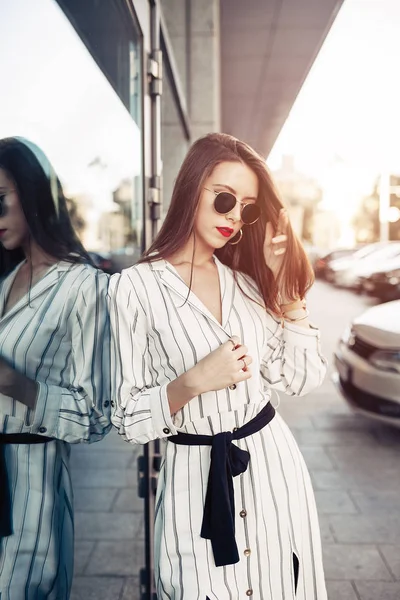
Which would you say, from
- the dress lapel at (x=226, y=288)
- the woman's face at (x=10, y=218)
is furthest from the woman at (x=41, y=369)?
the dress lapel at (x=226, y=288)

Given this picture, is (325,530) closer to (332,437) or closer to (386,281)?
(332,437)

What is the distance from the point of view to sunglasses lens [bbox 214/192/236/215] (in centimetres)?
143

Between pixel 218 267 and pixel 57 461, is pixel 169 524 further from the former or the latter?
pixel 218 267

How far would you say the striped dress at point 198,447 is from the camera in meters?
1.39

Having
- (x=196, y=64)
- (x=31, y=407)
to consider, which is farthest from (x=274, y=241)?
(x=196, y=64)

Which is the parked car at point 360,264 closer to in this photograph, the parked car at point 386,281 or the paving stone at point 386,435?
the parked car at point 386,281

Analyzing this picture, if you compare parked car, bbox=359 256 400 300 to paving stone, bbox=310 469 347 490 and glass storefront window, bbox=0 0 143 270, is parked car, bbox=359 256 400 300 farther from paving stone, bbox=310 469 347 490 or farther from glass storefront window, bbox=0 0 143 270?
glass storefront window, bbox=0 0 143 270

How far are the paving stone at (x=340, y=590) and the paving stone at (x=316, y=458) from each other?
131 cm

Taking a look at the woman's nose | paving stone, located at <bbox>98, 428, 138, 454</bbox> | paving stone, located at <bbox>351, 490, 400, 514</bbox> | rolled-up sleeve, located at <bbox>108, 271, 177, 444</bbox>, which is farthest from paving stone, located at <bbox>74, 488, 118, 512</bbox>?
the woman's nose

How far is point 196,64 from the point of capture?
5.59 metres

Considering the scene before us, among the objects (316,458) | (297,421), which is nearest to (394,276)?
(297,421)

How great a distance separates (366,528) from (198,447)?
211 cm

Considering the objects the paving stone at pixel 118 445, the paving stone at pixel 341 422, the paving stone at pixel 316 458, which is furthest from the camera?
the paving stone at pixel 341 422

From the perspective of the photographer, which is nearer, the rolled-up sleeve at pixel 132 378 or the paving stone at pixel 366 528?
the rolled-up sleeve at pixel 132 378
